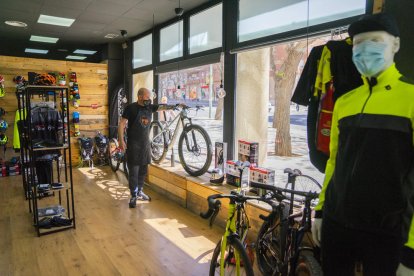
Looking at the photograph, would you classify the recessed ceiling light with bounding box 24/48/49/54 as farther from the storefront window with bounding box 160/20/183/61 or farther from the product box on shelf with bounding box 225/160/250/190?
the product box on shelf with bounding box 225/160/250/190

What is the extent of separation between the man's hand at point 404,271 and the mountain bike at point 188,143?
109 inches

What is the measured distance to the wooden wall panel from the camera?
6.05m

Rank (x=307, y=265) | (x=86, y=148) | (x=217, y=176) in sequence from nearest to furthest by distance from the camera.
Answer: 1. (x=307, y=265)
2. (x=217, y=176)
3. (x=86, y=148)

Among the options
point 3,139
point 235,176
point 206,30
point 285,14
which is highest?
point 206,30

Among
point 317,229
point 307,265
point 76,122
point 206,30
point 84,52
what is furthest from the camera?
point 84,52

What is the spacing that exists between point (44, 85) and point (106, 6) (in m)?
1.94

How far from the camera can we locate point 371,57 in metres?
1.29

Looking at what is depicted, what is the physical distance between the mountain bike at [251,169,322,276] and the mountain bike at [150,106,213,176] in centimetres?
164

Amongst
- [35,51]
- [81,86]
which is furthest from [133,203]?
[35,51]

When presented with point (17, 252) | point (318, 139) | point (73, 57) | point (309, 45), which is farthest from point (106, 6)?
point (73, 57)

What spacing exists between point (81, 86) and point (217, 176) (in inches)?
180

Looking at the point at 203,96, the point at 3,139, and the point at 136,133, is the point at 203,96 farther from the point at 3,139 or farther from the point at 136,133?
the point at 3,139

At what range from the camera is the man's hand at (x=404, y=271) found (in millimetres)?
1078

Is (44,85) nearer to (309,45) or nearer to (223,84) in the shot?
(223,84)
